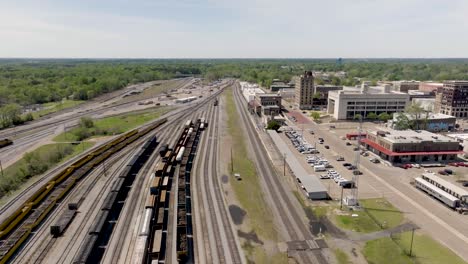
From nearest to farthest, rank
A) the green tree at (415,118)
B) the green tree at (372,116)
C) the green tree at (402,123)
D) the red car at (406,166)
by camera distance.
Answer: the red car at (406,166) < the green tree at (402,123) < the green tree at (415,118) < the green tree at (372,116)

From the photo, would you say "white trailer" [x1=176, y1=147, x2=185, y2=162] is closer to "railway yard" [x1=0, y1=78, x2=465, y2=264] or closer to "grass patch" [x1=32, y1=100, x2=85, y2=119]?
"railway yard" [x1=0, y1=78, x2=465, y2=264]

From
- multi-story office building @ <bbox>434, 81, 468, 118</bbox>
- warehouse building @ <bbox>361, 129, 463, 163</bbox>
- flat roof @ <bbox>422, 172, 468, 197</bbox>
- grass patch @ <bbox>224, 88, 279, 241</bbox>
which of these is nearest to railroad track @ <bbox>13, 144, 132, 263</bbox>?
grass patch @ <bbox>224, 88, 279, 241</bbox>

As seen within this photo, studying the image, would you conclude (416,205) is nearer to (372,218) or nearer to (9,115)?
(372,218)

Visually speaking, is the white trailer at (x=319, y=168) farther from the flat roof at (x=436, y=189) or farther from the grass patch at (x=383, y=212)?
the flat roof at (x=436, y=189)

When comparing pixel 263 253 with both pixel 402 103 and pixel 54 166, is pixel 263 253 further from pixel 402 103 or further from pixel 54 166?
pixel 402 103

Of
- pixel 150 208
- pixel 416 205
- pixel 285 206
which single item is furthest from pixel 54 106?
pixel 416 205

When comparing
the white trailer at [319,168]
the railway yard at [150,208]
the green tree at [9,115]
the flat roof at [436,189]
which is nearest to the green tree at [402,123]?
the railway yard at [150,208]
